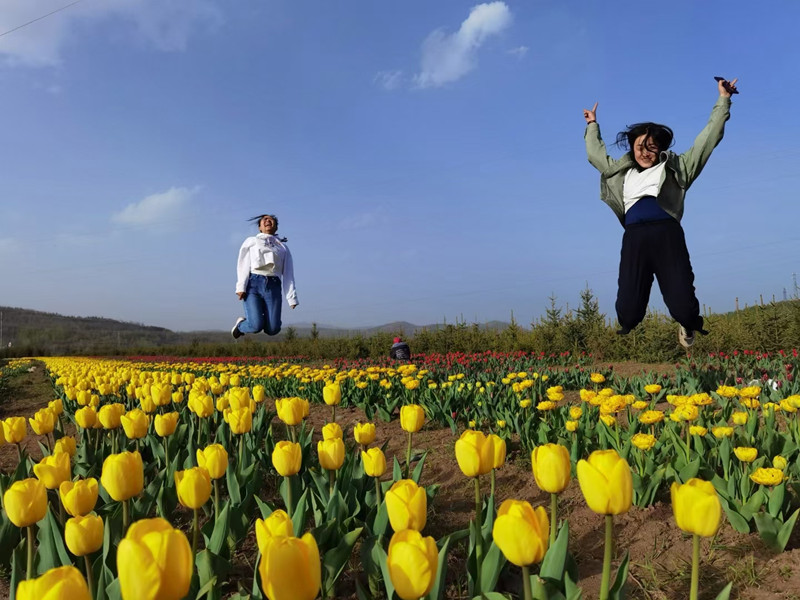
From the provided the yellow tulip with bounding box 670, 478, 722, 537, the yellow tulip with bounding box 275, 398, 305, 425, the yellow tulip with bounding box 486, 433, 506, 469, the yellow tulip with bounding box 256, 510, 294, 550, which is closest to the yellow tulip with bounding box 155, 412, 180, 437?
the yellow tulip with bounding box 275, 398, 305, 425

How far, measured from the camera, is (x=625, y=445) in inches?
125

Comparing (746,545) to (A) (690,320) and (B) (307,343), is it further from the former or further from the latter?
(B) (307,343)

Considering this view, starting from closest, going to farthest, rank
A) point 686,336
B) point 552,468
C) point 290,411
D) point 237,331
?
point 552,468 → point 290,411 → point 686,336 → point 237,331

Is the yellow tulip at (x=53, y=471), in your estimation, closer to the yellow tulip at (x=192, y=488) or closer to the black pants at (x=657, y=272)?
the yellow tulip at (x=192, y=488)

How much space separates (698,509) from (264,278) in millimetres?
3851

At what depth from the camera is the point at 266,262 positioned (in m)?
4.48

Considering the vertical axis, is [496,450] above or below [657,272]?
below

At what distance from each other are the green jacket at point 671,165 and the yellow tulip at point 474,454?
2.47m

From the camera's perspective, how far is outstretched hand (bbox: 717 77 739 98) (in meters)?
3.19

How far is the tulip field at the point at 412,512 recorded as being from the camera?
1.17m

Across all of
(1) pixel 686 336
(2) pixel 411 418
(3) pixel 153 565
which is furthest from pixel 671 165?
(3) pixel 153 565

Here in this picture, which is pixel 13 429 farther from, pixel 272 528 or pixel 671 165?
pixel 671 165

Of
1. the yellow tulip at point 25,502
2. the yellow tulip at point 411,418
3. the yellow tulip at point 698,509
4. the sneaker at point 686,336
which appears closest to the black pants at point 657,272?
the sneaker at point 686,336

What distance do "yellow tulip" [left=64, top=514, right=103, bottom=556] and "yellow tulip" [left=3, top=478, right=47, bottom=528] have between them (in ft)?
0.82
